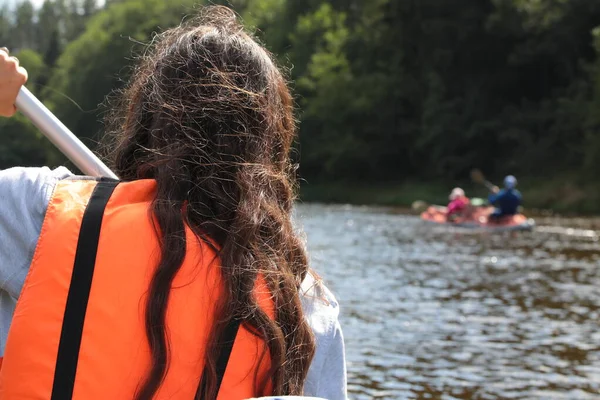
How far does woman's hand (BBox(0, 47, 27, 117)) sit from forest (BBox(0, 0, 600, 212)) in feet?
108

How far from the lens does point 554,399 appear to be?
7250 mm

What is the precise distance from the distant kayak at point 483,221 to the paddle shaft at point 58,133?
2147 cm

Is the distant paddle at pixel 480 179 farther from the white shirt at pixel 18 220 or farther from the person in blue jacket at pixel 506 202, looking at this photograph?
the white shirt at pixel 18 220

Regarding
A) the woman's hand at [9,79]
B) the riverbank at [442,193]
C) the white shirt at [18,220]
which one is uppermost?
the woman's hand at [9,79]

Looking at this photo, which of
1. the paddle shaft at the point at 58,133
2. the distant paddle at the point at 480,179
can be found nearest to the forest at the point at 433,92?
the distant paddle at the point at 480,179

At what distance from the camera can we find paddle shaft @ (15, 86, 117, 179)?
188cm

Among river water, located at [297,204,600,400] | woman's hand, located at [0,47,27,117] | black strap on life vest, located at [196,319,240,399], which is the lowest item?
river water, located at [297,204,600,400]

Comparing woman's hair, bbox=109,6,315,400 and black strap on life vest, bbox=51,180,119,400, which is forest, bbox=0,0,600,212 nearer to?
woman's hair, bbox=109,6,315,400

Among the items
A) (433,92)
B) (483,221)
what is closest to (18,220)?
(483,221)

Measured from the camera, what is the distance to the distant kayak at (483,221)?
907 inches

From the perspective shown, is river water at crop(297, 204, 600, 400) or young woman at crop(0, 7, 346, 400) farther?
river water at crop(297, 204, 600, 400)

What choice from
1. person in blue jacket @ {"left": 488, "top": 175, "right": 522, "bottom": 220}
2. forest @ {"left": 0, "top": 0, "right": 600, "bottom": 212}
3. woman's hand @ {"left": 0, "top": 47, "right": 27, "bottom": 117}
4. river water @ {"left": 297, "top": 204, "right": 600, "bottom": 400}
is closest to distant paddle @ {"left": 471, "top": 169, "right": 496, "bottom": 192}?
person in blue jacket @ {"left": 488, "top": 175, "right": 522, "bottom": 220}

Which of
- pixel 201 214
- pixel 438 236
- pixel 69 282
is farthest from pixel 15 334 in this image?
pixel 438 236

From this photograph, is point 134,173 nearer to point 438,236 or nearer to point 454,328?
point 454,328
